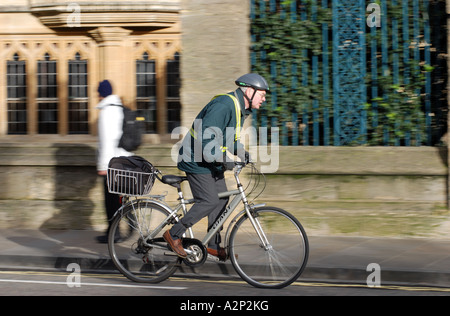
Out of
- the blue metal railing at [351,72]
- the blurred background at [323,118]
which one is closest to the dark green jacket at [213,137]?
the blurred background at [323,118]

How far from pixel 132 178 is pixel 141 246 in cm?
64

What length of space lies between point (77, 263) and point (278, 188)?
9.17 feet

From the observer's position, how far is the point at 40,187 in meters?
11.0

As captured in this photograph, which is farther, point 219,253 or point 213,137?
point 219,253

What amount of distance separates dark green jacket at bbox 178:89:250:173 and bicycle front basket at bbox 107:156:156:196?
1.09 feet

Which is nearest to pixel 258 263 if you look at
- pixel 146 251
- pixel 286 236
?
pixel 286 236

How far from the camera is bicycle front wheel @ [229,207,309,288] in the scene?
7.18 metres

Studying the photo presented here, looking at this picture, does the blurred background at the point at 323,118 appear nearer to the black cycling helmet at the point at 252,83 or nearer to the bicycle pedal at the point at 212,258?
the bicycle pedal at the point at 212,258

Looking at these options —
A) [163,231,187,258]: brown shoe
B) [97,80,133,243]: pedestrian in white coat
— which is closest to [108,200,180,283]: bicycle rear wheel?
[163,231,187,258]: brown shoe

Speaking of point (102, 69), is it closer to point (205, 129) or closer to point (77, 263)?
point (77, 263)

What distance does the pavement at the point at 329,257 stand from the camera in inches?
302

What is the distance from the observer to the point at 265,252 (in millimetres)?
7281

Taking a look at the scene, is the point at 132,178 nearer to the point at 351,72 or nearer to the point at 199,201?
the point at 199,201

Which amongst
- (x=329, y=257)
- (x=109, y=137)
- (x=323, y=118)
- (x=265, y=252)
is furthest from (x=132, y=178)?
(x=323, y=118)
